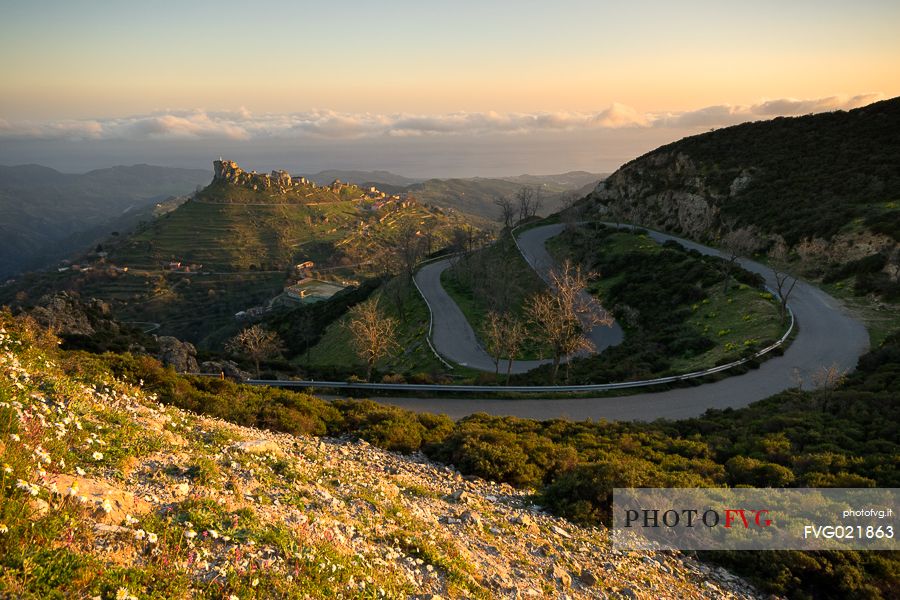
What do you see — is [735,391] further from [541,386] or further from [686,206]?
[686,206]

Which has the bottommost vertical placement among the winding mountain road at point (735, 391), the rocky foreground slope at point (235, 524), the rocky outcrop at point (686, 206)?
the winding mountain road at point (735, 391)

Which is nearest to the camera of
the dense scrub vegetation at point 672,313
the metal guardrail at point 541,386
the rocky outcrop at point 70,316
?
the metal guardrail at point 541,386

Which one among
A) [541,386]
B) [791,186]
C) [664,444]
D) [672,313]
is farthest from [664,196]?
[664,444]

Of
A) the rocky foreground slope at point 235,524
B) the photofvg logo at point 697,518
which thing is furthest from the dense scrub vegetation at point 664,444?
the rocky foreground slope at point 235,524

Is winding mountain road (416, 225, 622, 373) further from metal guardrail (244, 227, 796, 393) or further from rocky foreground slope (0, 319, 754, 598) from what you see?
rocky foreground slope (0, 319, 754, 598)

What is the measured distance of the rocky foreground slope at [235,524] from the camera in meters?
5.29

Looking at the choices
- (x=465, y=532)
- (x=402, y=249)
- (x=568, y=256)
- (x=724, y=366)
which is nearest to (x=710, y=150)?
(x=568, y=256)

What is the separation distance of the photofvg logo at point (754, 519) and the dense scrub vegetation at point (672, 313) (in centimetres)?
1879

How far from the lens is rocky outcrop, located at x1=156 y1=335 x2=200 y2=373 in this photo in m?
36.9

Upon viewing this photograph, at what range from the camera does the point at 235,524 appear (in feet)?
22.7

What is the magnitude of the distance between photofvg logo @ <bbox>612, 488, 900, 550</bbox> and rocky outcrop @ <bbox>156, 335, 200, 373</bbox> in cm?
3478

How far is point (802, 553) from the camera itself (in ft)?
35.5

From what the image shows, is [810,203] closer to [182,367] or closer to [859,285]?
[859,285]

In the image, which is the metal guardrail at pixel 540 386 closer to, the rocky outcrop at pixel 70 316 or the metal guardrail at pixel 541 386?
the metal guardrail at pixel 541 386
